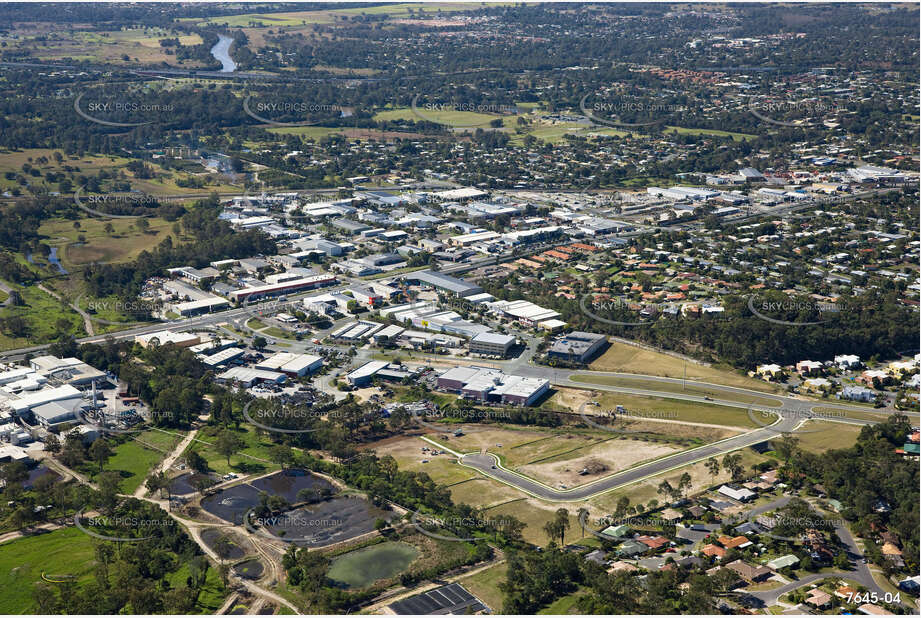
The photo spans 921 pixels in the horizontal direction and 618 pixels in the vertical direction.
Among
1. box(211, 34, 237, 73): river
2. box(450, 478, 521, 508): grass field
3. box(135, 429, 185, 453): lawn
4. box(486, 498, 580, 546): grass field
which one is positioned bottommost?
box(486, 498, 580, 546): grass field

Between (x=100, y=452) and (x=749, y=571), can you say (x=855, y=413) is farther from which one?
(x=100, y=452)

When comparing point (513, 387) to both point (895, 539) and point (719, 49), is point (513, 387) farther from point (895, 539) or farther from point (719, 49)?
point (719, 49)

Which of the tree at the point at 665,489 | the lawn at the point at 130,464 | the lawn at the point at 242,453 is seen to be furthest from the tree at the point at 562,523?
the lawn at the point at 130,464

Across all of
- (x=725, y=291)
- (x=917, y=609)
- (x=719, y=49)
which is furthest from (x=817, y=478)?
(x=719, y=49)

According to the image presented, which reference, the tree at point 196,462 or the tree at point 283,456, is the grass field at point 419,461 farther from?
the tree at point 196,462

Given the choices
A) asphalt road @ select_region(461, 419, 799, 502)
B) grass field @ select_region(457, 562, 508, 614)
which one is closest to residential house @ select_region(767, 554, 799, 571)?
asphalt road @ select_region(461, 419, 799, 502)

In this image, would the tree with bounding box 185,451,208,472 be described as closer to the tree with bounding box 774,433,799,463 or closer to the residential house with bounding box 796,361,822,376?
the tree with bounding box 774,433,799,463

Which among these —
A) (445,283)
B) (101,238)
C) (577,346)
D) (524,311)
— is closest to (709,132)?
(445,283)
